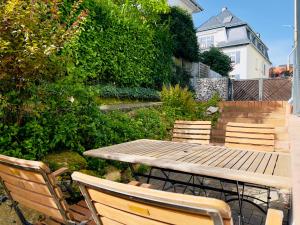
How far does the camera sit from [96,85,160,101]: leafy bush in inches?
296

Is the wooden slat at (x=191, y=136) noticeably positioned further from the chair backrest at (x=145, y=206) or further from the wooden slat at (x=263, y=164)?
the chair backrest at (x=145, y=206)

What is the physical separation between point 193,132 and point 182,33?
10467 mm

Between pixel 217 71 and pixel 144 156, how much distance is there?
63.6 feet

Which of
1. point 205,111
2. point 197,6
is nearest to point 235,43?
point 197,6

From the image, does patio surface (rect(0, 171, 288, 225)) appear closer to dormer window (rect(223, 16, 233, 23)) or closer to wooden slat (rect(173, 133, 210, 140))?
wooden slat (rect(173, 133, 210, 140))

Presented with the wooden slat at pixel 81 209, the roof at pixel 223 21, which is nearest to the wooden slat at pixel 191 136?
the wooden slat at pixel 81 209

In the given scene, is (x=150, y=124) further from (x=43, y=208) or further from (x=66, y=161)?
(x=43, y=208)

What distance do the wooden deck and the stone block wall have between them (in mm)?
12308

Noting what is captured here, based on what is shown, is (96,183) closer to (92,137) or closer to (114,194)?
(114,194)

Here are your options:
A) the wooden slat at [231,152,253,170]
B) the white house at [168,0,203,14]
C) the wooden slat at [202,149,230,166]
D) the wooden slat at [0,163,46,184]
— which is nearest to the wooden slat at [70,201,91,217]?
the wooden slat at [0,163,46,184]

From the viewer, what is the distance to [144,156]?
268cm

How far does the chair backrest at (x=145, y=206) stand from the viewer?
1056 mm

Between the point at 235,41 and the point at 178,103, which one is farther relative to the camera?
the point at 235,41

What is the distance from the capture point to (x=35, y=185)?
1.84 metres
